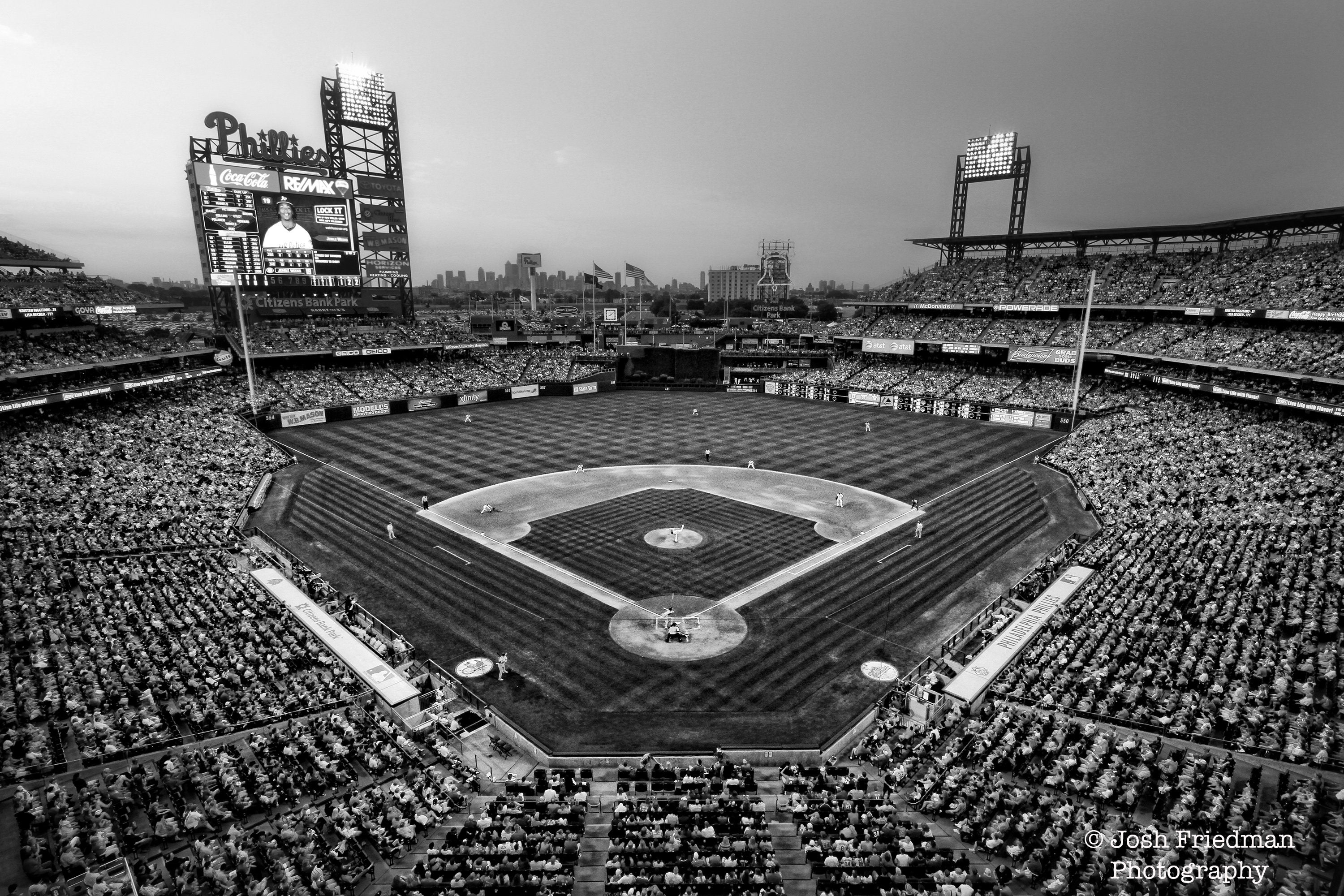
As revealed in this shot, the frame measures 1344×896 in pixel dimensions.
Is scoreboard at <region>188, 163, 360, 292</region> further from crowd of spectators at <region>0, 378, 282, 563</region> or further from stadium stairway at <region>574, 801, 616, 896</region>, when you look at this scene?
stadium stairway at <region>574, 801, 616, 896</region>

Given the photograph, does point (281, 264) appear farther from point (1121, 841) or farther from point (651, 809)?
point (1121, 841)

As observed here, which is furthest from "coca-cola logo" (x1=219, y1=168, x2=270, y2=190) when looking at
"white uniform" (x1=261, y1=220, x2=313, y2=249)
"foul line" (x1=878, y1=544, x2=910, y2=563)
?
"foul line" (x1=878, y1=544, x2=910, y2=563)

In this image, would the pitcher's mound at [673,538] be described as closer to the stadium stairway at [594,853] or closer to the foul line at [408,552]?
the foul line at [408,552]

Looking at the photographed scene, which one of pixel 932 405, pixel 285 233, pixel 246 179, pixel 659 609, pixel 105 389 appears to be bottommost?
pixel 659 609

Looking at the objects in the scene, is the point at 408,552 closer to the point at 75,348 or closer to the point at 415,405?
the point at 75,348

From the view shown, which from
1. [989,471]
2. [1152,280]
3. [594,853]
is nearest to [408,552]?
[594,853]

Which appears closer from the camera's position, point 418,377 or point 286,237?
point 286,237

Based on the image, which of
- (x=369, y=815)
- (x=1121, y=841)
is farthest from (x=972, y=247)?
(x=369, y=815)
